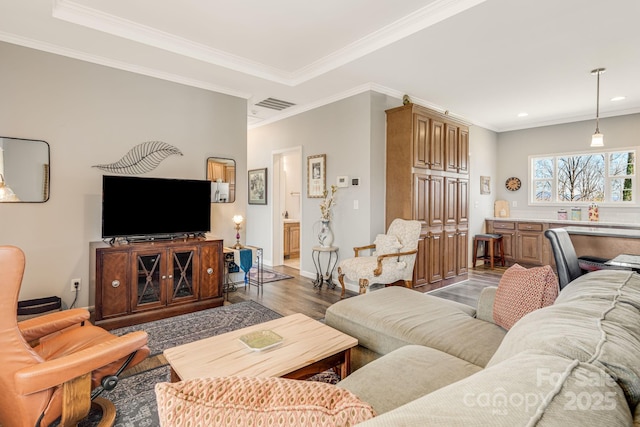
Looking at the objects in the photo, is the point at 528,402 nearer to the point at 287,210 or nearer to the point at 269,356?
the point at 269,356

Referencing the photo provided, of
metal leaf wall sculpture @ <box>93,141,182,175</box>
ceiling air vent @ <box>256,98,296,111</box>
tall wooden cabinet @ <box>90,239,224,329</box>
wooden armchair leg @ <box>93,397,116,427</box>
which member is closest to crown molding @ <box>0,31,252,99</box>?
ceiling air vent @ <box>256,98,296,111</box>

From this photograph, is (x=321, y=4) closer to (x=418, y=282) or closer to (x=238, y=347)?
(x=238, y=347)

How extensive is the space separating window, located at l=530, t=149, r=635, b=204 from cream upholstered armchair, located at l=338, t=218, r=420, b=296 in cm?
409

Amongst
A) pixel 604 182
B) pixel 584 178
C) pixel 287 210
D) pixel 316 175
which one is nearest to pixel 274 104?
pixel 316 175

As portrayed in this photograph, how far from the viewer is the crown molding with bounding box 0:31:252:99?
3178 millimetres

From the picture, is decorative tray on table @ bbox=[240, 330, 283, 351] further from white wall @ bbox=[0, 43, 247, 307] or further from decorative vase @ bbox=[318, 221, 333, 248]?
decorative vase @ bbox=[318, 221, 333, 248]

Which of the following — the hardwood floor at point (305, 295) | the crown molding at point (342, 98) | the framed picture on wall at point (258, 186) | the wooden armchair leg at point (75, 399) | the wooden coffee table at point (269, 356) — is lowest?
the hardwood floor at point (305, 295)

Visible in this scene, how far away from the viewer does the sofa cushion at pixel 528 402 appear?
0.54 metres

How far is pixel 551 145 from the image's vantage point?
6.37 metres

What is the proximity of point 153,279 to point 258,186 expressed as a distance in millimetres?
3248

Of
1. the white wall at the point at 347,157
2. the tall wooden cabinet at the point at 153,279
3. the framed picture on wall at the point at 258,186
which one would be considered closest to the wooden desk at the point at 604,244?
the white wall at the point at 347,157

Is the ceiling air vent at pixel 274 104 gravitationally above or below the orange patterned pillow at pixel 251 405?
above

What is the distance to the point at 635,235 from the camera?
140 inches

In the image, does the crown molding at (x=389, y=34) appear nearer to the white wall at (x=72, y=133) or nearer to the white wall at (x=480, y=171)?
the white wall at (x=72, y=133)
